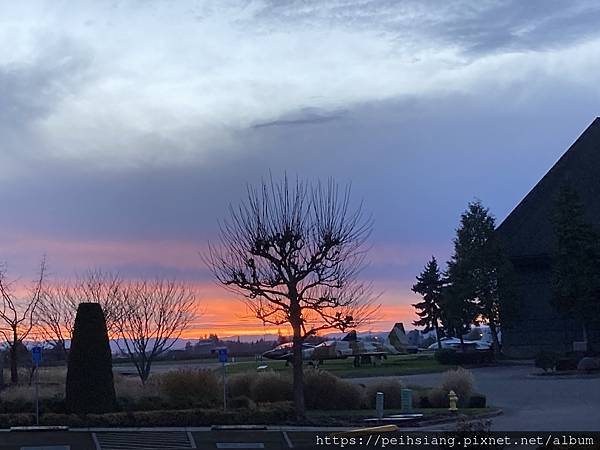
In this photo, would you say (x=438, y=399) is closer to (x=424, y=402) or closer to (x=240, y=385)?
(x=424, y=402)

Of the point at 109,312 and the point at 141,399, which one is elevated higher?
the point at 109,312

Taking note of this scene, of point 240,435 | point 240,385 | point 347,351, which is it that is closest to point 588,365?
point 240,385

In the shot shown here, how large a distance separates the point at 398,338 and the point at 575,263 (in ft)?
107

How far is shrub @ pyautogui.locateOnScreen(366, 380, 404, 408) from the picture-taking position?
96.9ft

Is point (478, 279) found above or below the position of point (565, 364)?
above

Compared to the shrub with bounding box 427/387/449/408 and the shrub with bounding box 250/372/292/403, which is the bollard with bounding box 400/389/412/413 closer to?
the shrub with bounding box 427/387/449/408

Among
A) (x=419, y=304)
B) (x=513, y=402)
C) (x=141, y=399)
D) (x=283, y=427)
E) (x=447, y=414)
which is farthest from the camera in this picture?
(x=419, y=304)

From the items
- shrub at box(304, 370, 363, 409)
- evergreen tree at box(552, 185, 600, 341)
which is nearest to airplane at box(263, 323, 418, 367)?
evergreen tree at box(552, 185, 600, 341)

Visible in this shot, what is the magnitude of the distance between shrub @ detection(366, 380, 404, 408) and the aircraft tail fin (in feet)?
165

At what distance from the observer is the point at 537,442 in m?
17.1

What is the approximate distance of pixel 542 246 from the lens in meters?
59.1

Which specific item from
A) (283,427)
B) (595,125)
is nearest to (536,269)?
(595,125)

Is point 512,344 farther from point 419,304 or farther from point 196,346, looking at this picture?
point 196,346

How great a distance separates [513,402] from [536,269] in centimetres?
2935
